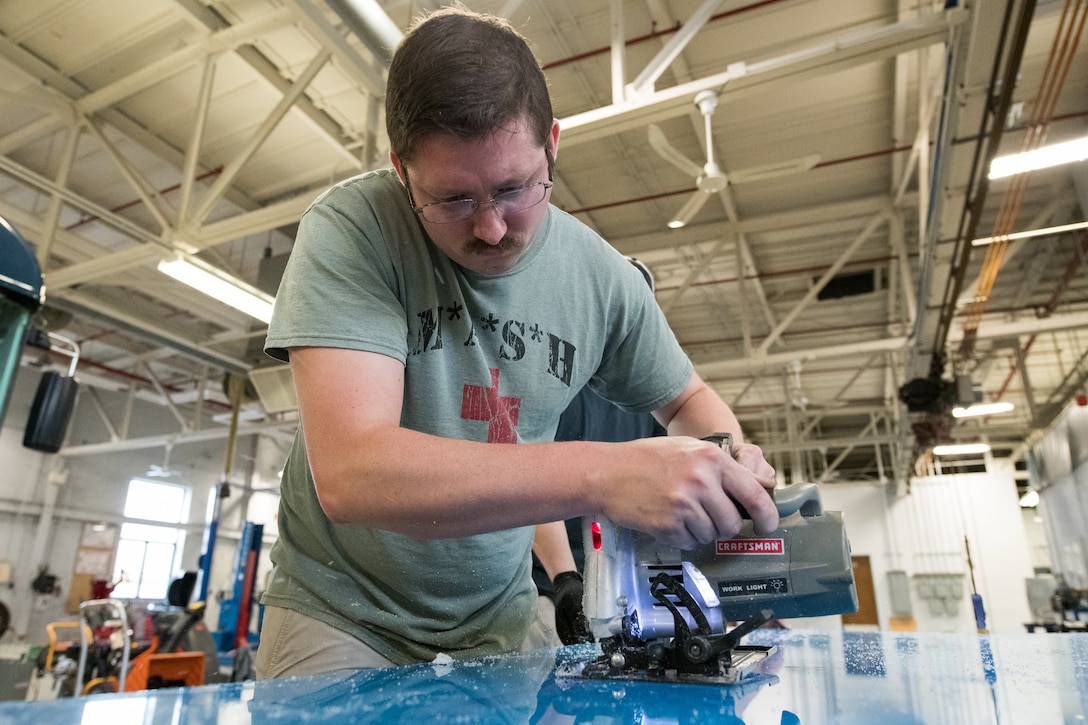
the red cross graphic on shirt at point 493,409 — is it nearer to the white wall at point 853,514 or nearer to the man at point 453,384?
the man at point 453,384

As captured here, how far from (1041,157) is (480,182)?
174 inches

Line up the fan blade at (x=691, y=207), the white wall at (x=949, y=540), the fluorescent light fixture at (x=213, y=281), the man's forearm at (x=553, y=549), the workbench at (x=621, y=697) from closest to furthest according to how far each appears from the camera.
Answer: the workbench at (x=621, y=697)
the man's forearm at (x=553, y=549)
the fan blade at (x=691, y=207)
the fluorescent light fixture at (x=213, y=281)
the white wall at (x=949, y=540)

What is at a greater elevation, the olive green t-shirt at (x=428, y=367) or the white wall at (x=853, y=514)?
the white wall at (x=853, y=514)

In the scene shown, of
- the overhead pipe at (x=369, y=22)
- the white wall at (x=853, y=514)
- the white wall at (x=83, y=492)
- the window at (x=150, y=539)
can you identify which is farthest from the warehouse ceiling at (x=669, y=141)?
the window at (x=150, y=539)

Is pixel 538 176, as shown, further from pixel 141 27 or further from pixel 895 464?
pixel 895 464

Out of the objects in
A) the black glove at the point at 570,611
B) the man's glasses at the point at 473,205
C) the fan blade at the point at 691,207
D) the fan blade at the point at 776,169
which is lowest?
the black glove at the point at 570,611

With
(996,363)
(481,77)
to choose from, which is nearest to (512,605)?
(481,77)

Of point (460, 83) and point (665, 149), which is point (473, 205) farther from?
point (665, 149)

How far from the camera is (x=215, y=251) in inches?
316

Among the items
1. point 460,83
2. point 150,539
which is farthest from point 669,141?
point 150,539

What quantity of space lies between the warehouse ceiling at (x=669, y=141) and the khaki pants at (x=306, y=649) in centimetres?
292

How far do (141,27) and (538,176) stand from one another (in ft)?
18.4

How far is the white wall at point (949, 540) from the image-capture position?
13891mm

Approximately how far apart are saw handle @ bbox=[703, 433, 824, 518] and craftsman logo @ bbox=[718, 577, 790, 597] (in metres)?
0.10
